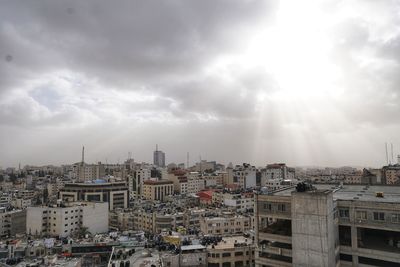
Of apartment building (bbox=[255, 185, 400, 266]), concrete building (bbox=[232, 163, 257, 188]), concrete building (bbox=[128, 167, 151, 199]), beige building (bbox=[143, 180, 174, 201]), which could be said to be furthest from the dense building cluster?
concrete building (bbox=[128, 167, 151, 199])

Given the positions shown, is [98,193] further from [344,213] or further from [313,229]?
[313,229]

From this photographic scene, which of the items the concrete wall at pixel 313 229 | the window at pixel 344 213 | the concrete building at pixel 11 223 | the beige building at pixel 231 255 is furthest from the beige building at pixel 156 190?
the concrete wall at pixel 313 229

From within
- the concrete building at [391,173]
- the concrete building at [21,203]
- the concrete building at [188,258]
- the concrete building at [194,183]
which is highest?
the concrete building at [391,173]

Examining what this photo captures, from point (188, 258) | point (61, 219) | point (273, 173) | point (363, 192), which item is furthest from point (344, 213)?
point (273, 173)

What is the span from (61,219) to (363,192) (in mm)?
54103

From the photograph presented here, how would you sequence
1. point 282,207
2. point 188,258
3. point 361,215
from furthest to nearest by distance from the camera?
point 188,258 < point 282,207 < point 361,215

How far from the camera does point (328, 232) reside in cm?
3123

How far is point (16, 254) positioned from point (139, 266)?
2355 centimetres

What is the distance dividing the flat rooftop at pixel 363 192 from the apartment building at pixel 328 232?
56cm

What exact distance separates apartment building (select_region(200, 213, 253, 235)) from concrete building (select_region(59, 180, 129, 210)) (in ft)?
130

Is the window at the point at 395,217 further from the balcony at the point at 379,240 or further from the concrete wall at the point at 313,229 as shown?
the concrete wall at the point at 313,229

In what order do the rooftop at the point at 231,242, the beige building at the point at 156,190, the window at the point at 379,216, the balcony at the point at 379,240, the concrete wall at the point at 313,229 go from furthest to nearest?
the beige building at the point at 156,190 < the rooftop at the point at 231,242 < the balcony at the point at 379,240 < the window at the point at 379,216 < the concrete wall at the point at 313,229

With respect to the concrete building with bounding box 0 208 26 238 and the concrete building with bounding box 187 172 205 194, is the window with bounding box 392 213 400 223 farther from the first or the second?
Answer: the concrete building with bounding box 187 172 205 194

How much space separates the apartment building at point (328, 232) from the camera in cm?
3161
